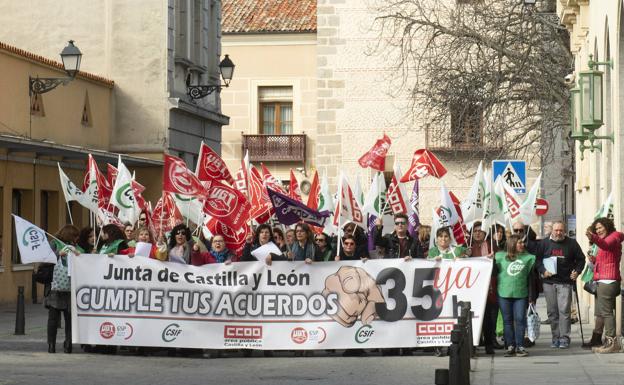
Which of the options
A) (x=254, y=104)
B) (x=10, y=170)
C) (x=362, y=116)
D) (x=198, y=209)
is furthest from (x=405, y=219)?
(x=254, y=104)

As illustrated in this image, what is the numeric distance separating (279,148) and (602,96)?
36264 millimetres

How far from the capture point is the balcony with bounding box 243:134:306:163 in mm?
57156

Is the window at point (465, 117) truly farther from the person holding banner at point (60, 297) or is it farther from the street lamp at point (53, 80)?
the person holding banner at point (60, 297)

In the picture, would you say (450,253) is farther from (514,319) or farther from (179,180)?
(179,180)

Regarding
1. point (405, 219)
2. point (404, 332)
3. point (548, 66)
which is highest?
point (548, 66)

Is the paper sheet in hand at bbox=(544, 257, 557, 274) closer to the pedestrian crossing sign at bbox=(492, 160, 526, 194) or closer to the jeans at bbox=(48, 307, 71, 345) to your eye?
the pedestrian crossing sign at bbox=(492, 160, 526, 194)

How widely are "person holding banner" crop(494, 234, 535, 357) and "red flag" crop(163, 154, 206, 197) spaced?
4.69 meters

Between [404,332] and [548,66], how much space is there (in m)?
14.1

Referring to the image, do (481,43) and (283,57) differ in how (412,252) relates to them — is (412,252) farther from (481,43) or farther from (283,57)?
(283,57)

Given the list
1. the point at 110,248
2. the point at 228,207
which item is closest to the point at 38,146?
the point at 228,207

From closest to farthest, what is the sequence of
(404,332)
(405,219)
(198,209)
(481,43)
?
(404,332), (405,219), (198,209), (481,43)

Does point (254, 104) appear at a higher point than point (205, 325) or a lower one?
higher

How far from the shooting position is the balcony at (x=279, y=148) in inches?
2250

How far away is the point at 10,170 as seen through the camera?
3155cm
